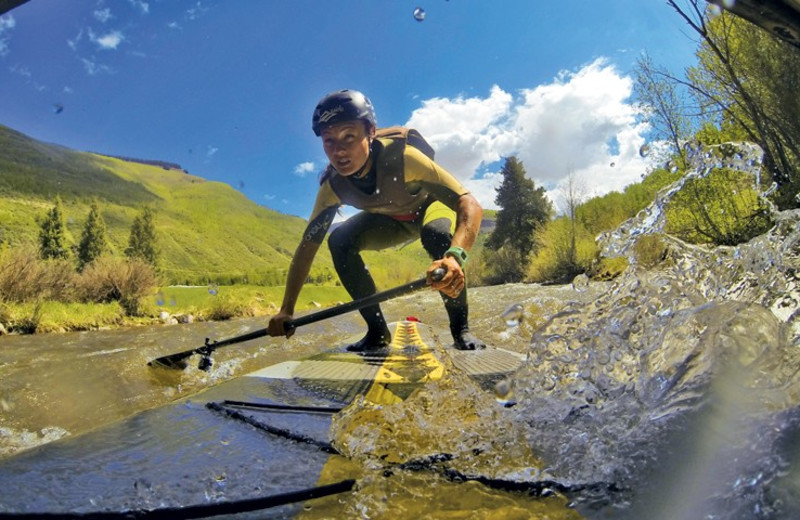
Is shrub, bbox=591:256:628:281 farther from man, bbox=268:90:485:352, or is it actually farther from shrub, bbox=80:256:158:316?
shrub, bbox=80:256:158:316

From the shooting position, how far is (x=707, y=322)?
1.31m

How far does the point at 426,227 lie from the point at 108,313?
8.19 metres

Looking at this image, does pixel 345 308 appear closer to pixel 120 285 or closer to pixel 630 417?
pixel 630 417

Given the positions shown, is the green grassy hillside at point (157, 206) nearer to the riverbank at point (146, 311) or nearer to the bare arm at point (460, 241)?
the riverbank at point (146, 311)

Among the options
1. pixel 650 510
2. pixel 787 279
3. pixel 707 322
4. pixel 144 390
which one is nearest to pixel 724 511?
pixel 650 510

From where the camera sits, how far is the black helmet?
2.99 meters

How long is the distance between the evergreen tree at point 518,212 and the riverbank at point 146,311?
7.69 meters

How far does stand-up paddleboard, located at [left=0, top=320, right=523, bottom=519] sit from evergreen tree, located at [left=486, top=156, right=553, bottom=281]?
16.4 m

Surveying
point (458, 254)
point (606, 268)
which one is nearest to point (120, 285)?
point (458, 254)

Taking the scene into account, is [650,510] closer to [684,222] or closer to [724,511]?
[724,511]

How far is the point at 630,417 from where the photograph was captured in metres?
1.22

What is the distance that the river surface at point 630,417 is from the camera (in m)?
0.86

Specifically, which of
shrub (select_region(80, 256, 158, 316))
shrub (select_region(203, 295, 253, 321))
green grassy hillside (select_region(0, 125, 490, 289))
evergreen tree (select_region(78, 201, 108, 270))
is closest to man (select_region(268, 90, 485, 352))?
shrub (select_region(203, 295, 253, 321))

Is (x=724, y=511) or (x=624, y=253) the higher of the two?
(x=624, y=253)
